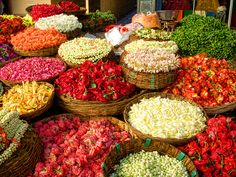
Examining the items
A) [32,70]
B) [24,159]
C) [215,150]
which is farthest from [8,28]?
[215,150]

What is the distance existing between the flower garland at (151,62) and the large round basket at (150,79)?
0.15 feet

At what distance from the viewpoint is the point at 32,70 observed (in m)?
3.64

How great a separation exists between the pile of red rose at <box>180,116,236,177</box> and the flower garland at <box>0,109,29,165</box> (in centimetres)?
137

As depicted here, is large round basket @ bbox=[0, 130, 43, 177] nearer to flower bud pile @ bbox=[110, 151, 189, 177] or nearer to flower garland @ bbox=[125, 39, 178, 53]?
flower bud pile @ bbox=[110, 151, 189, 177]

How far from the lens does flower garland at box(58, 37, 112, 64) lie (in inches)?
149

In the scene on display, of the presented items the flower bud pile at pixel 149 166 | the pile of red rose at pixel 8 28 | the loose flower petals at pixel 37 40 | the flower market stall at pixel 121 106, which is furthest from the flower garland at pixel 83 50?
the flower bud pile at pixel 149 166

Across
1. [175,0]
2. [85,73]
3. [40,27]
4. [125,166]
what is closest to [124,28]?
[40,27]

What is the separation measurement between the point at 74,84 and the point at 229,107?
1691mm

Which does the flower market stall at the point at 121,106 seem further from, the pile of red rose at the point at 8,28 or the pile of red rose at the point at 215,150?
the pile of red rose at the point at 8,28

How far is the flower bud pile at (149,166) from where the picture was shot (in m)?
2.21

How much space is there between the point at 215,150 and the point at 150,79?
110cm

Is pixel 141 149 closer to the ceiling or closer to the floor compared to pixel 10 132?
closer to the floor

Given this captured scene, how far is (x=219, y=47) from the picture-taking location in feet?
13.3

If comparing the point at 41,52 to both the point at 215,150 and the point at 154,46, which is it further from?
the point at 215,150
